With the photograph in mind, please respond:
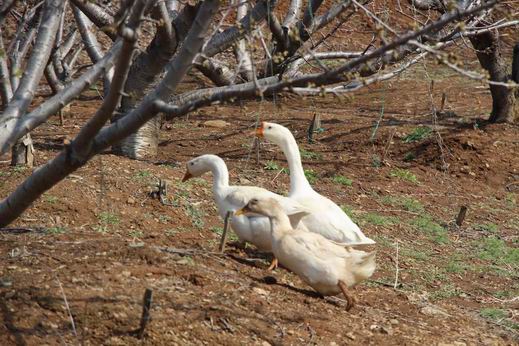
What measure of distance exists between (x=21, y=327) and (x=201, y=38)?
185cm

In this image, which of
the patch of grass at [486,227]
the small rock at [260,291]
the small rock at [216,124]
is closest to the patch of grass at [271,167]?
the small rock at [216,124]

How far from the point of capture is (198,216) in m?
8.31

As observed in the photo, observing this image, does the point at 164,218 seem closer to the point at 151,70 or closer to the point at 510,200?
the point at 151,70

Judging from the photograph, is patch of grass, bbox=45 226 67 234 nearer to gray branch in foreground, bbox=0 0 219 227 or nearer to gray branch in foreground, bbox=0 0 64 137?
gray branch in foreground, bbox=0 0 64 137

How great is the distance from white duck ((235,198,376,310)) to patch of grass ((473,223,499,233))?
4058 mm

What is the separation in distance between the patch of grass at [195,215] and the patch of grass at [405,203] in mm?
2679

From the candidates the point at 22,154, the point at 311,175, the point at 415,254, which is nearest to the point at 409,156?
the point at 311,175

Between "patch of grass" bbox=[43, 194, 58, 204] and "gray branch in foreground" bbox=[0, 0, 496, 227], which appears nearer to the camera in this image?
"gray branch in foreground" bbox=[0, 0, 496, 227]

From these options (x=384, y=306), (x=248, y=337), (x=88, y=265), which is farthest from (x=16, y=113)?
(x=384, y=306)

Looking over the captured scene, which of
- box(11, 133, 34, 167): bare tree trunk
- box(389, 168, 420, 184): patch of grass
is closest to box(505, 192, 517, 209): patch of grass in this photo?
box(389, 168, 420, 184): patch of grass

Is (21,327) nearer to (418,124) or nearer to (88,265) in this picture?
(88,265)

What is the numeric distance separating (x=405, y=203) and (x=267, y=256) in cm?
365

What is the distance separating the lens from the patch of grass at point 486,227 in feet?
32.1

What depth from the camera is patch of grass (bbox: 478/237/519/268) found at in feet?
28.5
